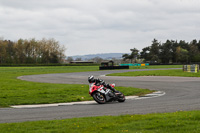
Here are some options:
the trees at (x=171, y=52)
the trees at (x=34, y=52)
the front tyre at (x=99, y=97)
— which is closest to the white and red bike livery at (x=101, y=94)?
the front tyre at (x=99, y=97)

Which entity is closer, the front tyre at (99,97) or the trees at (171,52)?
the front tyre at (99,97)

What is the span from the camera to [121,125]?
7.50 metres

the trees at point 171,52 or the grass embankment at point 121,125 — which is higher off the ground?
the trees at point 171,52

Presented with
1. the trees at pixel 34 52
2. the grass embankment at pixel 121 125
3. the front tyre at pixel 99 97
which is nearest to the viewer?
the grass embankment at pixel 121 125

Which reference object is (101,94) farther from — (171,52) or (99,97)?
(171,52)

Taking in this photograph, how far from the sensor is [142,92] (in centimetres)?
1848

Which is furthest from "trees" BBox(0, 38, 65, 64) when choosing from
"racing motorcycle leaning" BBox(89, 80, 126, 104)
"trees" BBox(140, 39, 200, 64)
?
"racing motorcycle leaning" BBox(89, 80, 126, 104)

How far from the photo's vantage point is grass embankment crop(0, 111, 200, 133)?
6.91m

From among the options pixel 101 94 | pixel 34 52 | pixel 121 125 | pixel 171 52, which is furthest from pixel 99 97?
pixel 171 52

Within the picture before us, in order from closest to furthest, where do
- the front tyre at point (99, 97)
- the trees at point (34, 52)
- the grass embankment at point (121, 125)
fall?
the grass embankment at point (121, 125)
the front tyre at point (99, 97)
the trees at point (34, 52)

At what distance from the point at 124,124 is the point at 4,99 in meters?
9.47

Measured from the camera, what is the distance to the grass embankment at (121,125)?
22.7 ft

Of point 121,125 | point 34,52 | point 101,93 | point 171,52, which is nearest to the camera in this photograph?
point 121,125

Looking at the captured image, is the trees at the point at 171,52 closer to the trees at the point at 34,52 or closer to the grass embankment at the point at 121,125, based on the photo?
the trees at the point at 34,52
